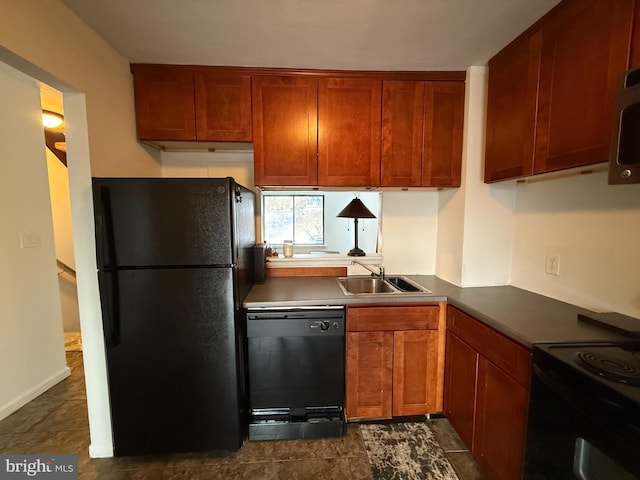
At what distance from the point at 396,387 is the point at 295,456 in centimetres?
75

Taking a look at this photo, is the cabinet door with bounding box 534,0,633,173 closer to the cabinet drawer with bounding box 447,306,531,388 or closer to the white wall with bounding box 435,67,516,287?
the white wall with bounding box 435,67,516,287

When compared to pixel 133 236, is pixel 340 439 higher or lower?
lower

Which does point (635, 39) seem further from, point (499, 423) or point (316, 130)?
point (499, 423)

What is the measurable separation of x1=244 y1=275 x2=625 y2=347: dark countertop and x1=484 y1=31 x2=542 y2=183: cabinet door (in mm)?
769

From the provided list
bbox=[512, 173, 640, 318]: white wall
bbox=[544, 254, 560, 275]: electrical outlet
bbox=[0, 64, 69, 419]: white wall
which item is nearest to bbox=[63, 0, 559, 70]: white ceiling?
bbox=[512, 173, 640, 318]: white wall

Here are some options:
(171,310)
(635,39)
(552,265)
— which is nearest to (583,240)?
(552,265)

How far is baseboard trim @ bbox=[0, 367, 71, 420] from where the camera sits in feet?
6.40

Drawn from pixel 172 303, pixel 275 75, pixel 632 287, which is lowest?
pixel 172 303

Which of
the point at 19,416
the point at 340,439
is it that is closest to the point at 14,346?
the point at 19,416

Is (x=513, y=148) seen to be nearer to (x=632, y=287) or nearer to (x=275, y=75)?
(x=632, y=287)

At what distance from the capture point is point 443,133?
197 cm

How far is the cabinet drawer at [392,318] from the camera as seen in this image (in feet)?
5.75

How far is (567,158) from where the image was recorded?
1.31m

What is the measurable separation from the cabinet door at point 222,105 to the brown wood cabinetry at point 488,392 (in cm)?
191
